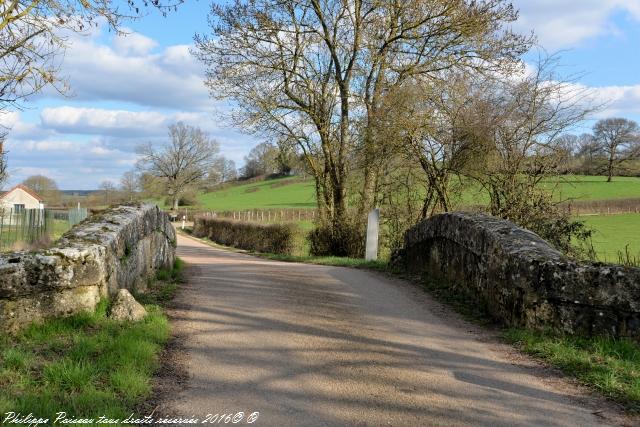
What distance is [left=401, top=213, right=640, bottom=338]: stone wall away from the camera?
5375 mm

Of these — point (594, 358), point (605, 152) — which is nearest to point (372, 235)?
point (594, 358)

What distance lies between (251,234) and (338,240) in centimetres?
1323

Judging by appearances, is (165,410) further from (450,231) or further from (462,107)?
(462,107)

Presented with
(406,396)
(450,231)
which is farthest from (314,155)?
(406,396)

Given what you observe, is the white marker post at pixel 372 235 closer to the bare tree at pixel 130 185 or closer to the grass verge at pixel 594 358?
the grass verge at pixel 594 358

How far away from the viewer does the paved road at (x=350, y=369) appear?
13.0 feet

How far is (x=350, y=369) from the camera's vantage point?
4832 mm

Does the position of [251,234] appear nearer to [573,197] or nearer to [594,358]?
[573,197]

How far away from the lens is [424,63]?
60.8 feet

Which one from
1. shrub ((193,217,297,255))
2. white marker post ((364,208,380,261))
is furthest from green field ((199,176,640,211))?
white marker post ((364,208,380,261))

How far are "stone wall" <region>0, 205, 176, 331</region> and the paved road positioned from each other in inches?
38.0

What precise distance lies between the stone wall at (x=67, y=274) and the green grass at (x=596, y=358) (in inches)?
172

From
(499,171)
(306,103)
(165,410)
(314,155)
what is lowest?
(165,410)

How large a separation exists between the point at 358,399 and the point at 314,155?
694 inches
